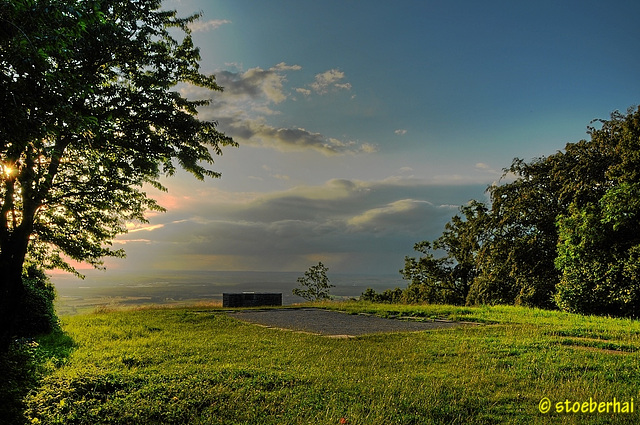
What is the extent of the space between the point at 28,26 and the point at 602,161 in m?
25.9

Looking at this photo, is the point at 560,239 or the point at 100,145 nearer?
the point at 100,145

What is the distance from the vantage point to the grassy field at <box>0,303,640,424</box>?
5.35 metres

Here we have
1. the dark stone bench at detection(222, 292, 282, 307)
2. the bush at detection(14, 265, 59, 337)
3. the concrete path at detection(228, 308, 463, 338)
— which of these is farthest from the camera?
the dark stone bench at detection(222, 292, 282, 307)

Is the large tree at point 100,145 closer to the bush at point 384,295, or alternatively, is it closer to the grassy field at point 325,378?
the grassy field at point 325,378

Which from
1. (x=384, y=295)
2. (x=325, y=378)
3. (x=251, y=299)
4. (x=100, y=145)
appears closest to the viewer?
(x=325, y=378)

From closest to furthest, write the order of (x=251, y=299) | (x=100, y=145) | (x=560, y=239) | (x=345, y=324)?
(x=100, y=145), (x=345, y=324), (x=560, y=239), (x=251, y=299)

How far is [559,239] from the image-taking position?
838 inches

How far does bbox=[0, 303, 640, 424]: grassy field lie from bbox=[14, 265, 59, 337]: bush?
1.23 metres

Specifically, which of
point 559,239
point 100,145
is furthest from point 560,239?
point 100,145

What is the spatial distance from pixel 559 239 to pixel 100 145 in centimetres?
2222

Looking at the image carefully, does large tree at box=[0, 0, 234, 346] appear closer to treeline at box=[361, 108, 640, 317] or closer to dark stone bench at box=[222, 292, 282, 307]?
dark stone bench at box=[222, 292, 282, 307]

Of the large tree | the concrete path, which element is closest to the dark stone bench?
the concrete path

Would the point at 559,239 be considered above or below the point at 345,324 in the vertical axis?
above

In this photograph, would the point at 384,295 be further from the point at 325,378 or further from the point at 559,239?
the point at 325,378
